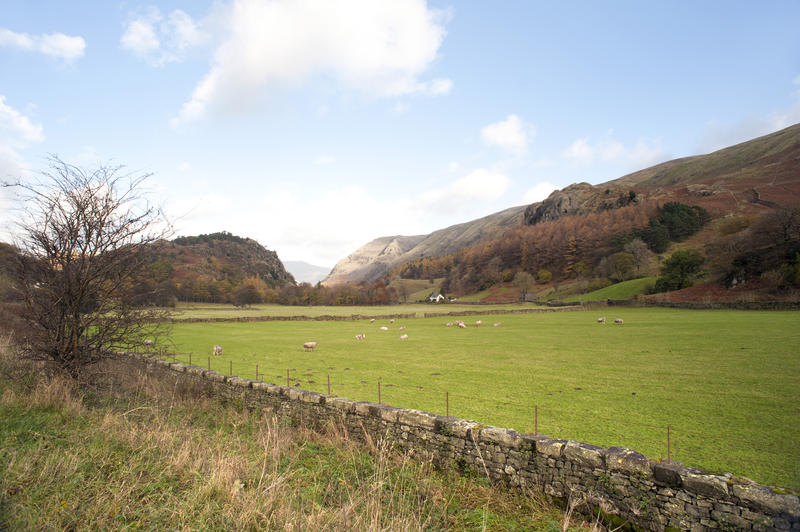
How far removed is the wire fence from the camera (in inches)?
274

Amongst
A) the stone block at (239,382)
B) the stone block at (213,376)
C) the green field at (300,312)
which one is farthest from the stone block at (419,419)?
the green field at (300,312)

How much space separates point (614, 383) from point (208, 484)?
42.1 feet

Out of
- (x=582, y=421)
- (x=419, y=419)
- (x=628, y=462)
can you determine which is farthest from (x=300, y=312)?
(x=628, y=462)

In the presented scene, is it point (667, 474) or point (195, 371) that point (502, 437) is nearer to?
point (667, 474)

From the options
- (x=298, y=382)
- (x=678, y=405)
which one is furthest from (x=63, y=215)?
(x=678, y=405)

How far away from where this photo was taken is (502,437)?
6.63 metres

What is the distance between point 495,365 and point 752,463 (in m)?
10.4

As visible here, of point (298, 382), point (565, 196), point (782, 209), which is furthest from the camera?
point (565, 196)

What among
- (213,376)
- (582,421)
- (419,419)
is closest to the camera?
(419,419)

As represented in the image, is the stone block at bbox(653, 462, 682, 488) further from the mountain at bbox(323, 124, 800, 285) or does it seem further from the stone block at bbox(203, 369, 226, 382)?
the mountain at bbox(323, 124, 800, 285)

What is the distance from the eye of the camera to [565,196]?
7333 inches

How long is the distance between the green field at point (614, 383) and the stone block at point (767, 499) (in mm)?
2156

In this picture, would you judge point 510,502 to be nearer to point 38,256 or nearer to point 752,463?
point 752,463

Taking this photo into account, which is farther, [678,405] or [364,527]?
[678,405]
